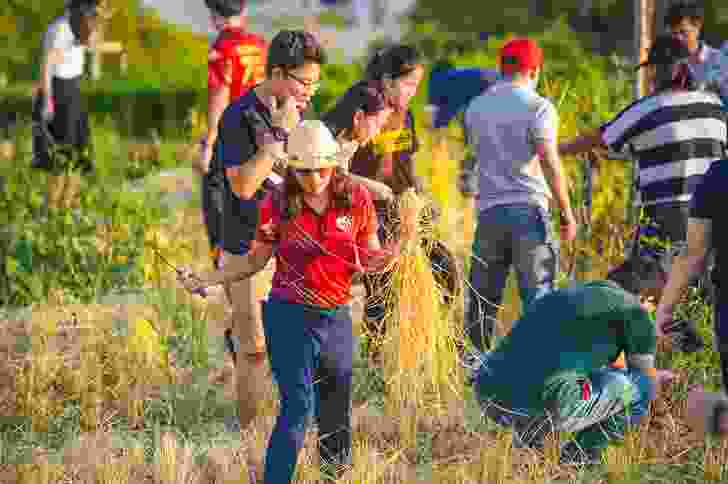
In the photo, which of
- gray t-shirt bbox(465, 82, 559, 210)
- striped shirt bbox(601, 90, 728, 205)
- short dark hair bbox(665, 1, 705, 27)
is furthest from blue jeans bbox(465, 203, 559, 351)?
short dark hair bbox(665, 1, 705, 27)

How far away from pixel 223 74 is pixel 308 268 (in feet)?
7.35

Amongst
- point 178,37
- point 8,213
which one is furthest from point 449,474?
point 178,37

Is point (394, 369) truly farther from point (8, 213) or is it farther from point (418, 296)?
point (8, 213)

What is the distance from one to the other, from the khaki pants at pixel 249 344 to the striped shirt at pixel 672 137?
1610 mm

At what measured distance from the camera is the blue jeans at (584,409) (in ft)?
15.4

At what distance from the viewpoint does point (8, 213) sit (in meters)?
8.62

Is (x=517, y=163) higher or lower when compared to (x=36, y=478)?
higher

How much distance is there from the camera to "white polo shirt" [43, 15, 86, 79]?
10.2 meters

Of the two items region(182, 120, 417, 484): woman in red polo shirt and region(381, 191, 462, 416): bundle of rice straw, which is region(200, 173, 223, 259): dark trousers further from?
region(182, 120, 417, 484): woman in red polo shirt

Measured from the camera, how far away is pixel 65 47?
10336 mm

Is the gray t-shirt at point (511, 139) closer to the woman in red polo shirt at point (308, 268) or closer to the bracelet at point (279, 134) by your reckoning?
the bracelet at point (279, 134)

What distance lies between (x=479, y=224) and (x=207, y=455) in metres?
1.73

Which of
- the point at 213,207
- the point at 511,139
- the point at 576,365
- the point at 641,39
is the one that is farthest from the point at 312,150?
the point at 641,39

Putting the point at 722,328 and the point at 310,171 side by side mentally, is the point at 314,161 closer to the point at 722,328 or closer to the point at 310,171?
the point at 310,171
